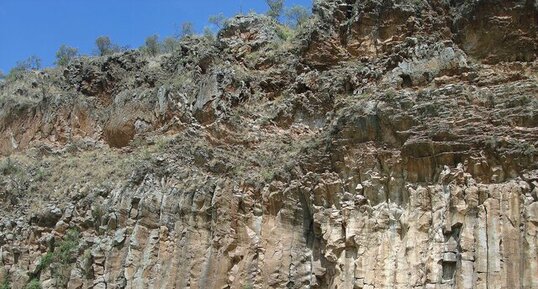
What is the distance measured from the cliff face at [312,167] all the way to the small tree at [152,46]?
5.19 metres

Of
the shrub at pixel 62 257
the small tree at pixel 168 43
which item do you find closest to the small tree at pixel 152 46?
the small tree at pixel 168 43

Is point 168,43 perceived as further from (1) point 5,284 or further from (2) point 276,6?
(1) point 5,284

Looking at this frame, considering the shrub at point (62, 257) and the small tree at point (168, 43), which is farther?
the small tree at point (168, 43)

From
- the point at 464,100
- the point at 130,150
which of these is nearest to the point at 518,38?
the point at 464,100

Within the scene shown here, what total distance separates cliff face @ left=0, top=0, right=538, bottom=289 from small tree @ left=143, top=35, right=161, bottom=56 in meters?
5.19

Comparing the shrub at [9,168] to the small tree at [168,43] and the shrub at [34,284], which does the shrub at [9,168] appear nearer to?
the shrub at [34,284]

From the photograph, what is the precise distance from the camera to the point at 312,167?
63.7 feet

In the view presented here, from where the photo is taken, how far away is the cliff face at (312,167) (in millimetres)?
16609

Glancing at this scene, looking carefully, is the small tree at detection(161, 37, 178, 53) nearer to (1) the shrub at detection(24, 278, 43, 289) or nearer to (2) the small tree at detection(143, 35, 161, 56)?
(2) the small tree at detection(143, 35, 161, 56)

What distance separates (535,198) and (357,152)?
178 inches

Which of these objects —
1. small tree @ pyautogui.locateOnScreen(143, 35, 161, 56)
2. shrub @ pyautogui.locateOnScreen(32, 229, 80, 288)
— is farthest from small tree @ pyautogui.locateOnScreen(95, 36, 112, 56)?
shrub @ pyautogui.locateOnScreen(32, 229, 80, 288)

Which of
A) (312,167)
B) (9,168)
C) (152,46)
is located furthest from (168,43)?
(312,167)

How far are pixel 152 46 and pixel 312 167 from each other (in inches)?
650

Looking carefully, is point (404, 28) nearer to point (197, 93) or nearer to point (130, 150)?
point (197, 93)
